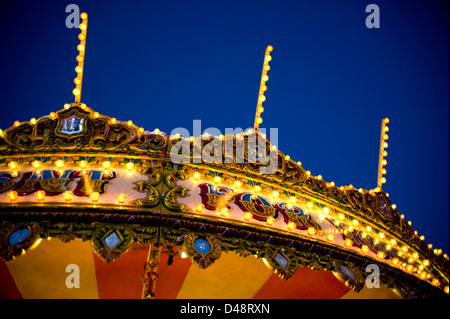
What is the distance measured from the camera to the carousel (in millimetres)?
3375

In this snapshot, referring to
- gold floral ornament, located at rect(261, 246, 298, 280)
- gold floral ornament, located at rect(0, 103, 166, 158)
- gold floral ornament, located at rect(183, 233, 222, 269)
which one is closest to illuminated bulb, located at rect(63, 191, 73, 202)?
gold floral ornament, located at rect(0, 103, 166, 158)

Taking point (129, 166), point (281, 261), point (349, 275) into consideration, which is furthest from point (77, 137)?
point (349, 275)

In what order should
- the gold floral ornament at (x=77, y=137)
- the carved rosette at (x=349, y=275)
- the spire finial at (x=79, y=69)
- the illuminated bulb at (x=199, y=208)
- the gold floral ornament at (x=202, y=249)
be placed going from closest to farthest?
the gold floral ornament at (x=202, y=249), the illuminated bulb at (x=199, y=208), the carved rosette at (x=349, y=275), the gold floral ornament at (x=77, y=137), the spire finial at (x=79, y=69)

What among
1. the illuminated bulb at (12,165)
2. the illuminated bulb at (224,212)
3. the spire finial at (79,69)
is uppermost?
the spire finial at (79,69)

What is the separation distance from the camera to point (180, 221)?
11.4 ft

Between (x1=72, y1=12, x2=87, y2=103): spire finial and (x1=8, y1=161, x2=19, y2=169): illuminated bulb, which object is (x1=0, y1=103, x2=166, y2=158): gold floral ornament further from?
(x1=72, y1=12, x2=87, y2=103): spire finial

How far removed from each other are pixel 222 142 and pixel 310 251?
141 cm

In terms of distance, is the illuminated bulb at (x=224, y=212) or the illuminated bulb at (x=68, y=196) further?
the illuminated bulb at (x=224, y=212)

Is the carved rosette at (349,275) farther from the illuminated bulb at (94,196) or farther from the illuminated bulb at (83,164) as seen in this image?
the illuminated bulb at (83,164)

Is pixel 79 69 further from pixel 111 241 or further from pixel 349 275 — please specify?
pixel 349 275

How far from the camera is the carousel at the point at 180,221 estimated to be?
133 inches

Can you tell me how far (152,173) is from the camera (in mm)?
4074

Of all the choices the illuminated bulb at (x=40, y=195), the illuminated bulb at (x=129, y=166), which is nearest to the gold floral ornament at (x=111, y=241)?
the illuminated bulb at (x=40, y=195)
